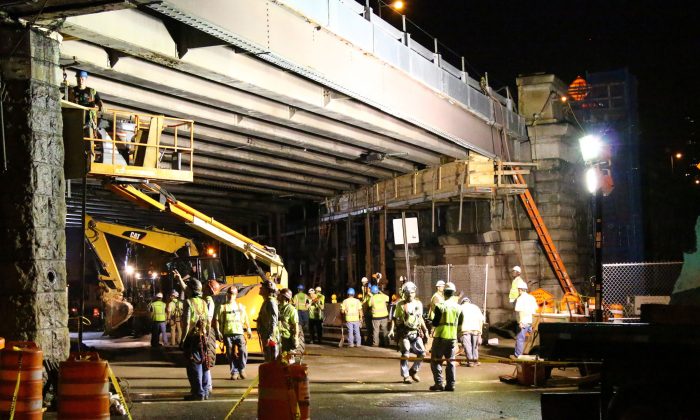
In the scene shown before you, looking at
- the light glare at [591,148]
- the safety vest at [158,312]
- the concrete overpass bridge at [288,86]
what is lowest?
the safety vest at [158,312]

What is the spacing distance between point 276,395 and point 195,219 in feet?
36.5

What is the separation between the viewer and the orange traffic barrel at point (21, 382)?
8312 millimetres

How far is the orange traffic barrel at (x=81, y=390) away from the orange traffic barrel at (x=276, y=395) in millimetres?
1835

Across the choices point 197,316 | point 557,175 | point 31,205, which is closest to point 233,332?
point 197,316

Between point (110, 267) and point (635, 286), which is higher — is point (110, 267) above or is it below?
above

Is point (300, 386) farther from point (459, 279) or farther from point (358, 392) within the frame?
point (459, 279)

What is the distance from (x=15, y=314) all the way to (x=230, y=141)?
11.4 m

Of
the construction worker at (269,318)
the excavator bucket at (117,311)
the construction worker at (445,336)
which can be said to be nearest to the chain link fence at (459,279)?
the excavator bucket at (117,311)

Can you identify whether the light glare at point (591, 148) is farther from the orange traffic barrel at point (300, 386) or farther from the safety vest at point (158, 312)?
the safety vest at point (158, 312)

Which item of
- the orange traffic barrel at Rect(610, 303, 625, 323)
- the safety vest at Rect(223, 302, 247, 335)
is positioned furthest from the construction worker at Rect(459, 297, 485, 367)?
the safety vest at Rect(223, 302, 247, 335)

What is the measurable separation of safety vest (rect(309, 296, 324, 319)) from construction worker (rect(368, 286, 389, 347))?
8.50 feet

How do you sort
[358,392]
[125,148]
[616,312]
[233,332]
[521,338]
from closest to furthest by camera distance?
[358,392], [233,332], [125,148], [521,338], [616,312]

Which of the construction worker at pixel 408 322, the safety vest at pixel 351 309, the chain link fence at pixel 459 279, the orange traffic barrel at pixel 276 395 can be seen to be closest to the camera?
the orange traffic barrel at pixel 276 395

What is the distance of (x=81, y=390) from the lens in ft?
25.6
